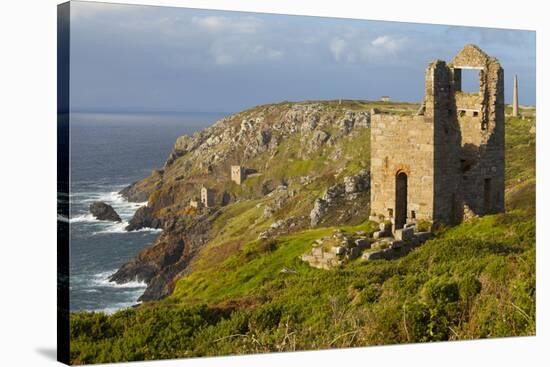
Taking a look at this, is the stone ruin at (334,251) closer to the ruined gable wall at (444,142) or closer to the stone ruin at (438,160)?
the stone ruin at (438,160)

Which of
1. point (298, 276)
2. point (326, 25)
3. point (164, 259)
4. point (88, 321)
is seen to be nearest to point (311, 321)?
point (298, 276)

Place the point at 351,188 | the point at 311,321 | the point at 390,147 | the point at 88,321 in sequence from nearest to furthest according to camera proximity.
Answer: the point at 88,321 < the point at 311,321 < the point at 390,147 < the point at 351,188

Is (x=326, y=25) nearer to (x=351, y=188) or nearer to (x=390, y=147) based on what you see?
(x=390, y=147)

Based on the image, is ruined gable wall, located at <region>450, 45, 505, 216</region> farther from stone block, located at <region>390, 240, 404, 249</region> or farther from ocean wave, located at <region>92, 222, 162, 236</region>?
ocean wave, located at <region>92, 222, 162, 236</region>

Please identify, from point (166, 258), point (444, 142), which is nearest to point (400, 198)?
point (444, 142)

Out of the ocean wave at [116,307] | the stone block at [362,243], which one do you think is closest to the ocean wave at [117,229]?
the ocean wave at [116,307]

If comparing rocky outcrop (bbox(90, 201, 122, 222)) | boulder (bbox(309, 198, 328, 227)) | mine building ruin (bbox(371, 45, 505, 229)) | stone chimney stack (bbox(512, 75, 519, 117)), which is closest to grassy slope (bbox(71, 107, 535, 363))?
mine building ruin (bbox(371, 45, 505, 229))
